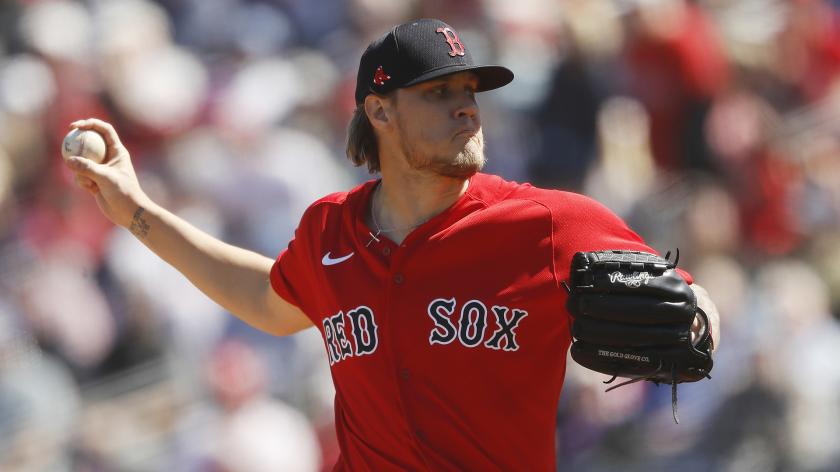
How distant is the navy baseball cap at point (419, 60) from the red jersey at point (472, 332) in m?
0.31

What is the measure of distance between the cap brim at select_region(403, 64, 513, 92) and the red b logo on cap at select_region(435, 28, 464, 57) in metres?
0.04

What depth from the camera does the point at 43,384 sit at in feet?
18.7

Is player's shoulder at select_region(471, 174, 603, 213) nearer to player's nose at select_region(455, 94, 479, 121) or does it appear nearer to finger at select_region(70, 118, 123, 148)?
player's nose at select_region(455, 94, 479, 121)

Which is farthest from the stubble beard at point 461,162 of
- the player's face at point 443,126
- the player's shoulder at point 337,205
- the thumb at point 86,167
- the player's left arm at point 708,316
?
the thumb at point 86,167

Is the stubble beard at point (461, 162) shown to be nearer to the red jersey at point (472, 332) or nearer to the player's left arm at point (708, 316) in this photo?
the red jersey at point (472, 332)

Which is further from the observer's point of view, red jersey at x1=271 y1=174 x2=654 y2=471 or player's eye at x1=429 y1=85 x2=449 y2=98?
player's eye at x1=429 y1=85 x2=449 y2=98

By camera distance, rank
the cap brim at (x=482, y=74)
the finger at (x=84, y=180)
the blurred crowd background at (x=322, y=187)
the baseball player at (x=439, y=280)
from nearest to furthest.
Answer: the baseball player at (x=439, y=280) → the cap brim at (x=482, y=74) → the finger at (x=84, y=180) → the blurred crowd background at (x=322, y=187)

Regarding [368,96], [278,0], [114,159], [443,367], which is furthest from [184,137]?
[443,367]

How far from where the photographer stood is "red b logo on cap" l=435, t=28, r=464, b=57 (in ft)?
9.91

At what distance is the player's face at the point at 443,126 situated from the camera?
3.02 metres

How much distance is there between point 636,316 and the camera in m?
2.67

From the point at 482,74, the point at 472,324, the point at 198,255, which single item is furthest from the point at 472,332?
the point at 198,255

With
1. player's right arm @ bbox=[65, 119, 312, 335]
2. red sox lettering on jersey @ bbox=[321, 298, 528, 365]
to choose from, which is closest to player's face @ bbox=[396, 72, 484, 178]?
red sox lettering on jersey @ bbox=[321, 298, 528, 365]

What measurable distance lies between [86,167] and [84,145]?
0.07m
